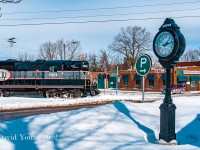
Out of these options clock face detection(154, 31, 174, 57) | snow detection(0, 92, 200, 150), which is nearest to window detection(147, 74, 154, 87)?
snow detection(0, 92, 200, 150)

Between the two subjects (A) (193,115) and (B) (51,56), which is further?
(B) (51,56)

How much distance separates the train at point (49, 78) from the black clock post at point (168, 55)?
93.2ft

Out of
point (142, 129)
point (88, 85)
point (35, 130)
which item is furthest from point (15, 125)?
point (88, 85)

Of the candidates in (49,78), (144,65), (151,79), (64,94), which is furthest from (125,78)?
(144,65)

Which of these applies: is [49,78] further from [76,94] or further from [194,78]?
[194,78]

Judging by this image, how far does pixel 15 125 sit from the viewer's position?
11.4m

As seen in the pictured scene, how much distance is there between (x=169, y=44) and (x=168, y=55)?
0.33 m

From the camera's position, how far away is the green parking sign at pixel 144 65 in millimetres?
14953

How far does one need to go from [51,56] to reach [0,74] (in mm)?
66804

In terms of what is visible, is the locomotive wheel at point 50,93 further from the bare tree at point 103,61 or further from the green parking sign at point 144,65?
the bare tree at point 103,61

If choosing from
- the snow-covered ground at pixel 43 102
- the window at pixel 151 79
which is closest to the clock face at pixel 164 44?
the snow-covered ground at pixel 43 102

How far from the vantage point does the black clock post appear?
10164mm

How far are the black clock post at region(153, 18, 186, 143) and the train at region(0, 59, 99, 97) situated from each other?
2842 cm

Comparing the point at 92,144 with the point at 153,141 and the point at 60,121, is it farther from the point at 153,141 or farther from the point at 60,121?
the point at 60,121
